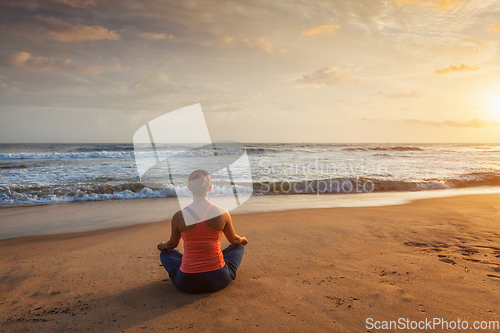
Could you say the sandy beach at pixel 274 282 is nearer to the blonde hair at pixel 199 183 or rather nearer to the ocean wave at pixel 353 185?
the blonde hair at pixel 199 183

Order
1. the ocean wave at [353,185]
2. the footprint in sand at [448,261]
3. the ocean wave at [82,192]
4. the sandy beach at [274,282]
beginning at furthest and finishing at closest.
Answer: the ocean wave at [353,185], the ocean wave at [82,192], the footprint in sand at [448,261], the sandy beach at [274,282]

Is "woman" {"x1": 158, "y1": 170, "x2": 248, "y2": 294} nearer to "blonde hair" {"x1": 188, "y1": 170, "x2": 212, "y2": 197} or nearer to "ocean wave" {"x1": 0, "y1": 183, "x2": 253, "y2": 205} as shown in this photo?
"blonde hair" {"x1": 188, "y1": 170, "x2": 212, "y2": 197}

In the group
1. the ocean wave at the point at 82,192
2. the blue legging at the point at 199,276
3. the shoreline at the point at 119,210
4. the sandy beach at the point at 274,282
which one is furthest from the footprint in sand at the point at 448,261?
the ocean wave at the point at 82,192

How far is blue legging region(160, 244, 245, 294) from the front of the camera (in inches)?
110

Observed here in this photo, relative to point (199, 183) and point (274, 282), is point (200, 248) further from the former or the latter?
point (274, 282)

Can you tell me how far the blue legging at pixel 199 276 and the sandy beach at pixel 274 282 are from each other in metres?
0.10

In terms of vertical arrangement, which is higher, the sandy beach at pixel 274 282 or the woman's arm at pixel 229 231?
the woman's arm at pixel 229 231

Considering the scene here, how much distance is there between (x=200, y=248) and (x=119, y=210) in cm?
555

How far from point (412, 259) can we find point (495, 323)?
4.89 ft

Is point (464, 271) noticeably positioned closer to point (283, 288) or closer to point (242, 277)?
point (283, 288)

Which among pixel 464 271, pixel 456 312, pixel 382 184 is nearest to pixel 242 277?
pixel 456 312

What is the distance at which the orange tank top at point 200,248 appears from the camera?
275 cm

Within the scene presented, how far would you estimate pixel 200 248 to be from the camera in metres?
2.77

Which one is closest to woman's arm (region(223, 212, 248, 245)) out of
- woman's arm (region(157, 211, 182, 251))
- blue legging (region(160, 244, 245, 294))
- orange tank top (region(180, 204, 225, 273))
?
orange tank top (region(180, 204, 225, 273))
